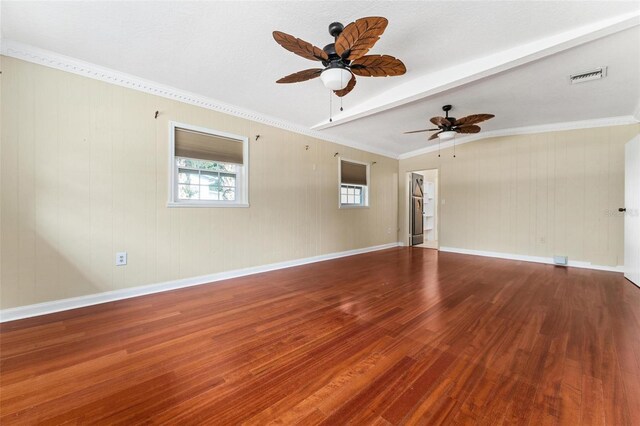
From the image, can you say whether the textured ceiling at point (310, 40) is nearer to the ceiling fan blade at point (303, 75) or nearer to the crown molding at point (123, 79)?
the crown molding at point (123, 79)

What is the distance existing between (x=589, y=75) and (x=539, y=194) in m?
2.66

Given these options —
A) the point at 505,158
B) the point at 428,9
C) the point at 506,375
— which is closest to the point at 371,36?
the point at 428,9

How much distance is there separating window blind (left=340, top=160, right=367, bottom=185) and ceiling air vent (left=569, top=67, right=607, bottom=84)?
12.1 feet

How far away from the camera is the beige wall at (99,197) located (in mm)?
2420

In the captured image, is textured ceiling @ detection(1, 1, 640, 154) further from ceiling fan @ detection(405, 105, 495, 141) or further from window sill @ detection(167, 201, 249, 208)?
window sill @ detection(167, 201, 249, 208)

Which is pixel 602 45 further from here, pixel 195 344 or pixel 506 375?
pixel 195 344

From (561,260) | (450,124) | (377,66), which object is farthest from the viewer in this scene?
(561,260)

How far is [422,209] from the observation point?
8.11 m

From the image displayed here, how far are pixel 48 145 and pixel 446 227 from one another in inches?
281

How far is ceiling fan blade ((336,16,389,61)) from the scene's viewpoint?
64.4 inches

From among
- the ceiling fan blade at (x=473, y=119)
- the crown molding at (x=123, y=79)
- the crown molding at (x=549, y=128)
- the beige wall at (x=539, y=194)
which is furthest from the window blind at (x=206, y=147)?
the beige wall at (x=539, y=194)

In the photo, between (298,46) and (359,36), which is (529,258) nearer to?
(359,36)

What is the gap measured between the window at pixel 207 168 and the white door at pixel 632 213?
5.52 metres

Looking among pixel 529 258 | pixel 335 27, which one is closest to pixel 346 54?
pixel 335 27
